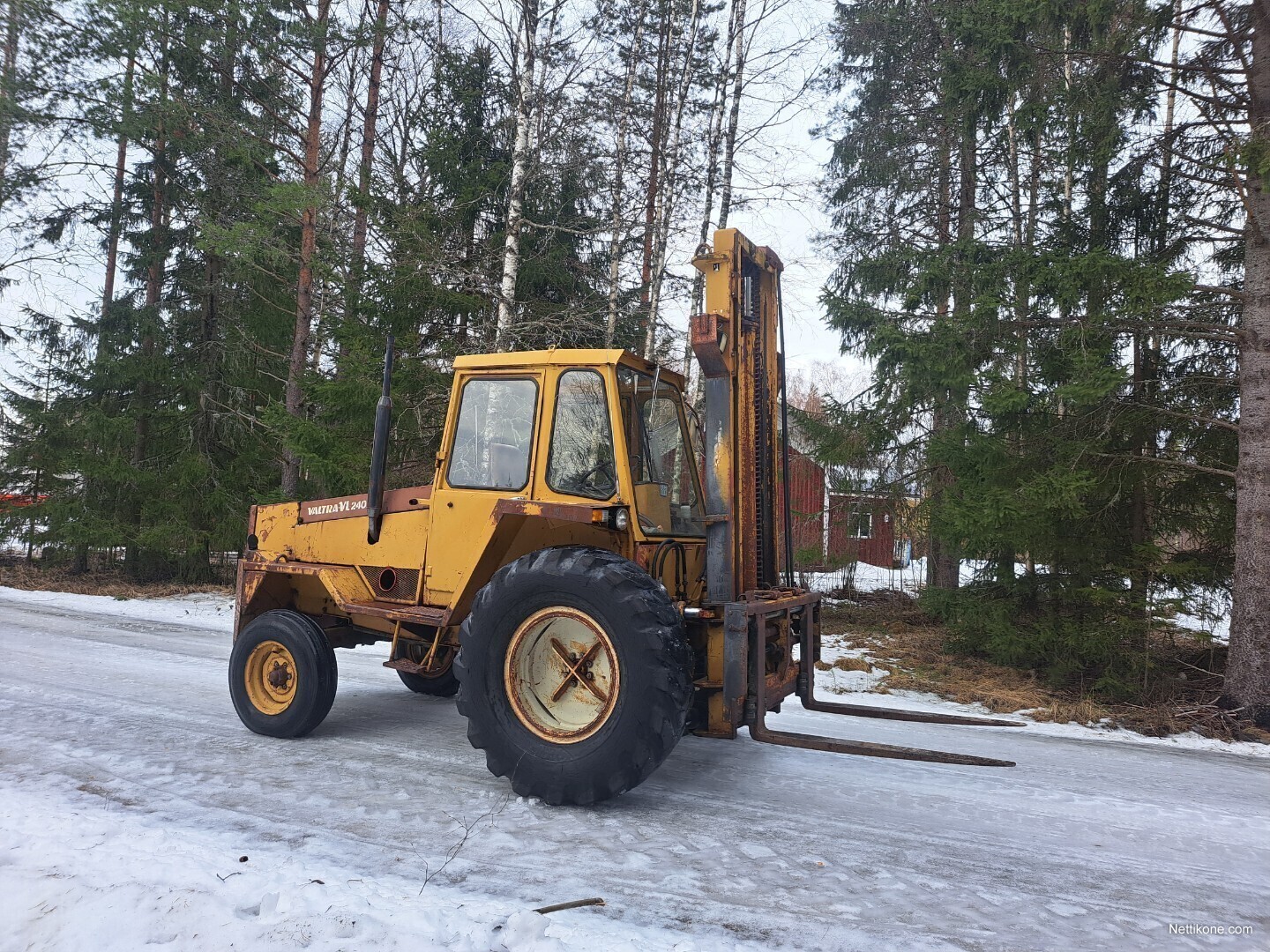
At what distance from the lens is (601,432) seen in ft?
15.0

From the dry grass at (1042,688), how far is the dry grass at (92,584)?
11763 mm

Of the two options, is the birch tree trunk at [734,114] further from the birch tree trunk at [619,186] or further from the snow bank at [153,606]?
the snow bank at [153,606]

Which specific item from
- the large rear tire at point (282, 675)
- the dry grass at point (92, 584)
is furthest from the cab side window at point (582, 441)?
the dry grass at point (92, 584)

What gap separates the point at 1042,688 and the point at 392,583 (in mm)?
6520

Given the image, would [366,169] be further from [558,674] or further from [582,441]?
[558,674]

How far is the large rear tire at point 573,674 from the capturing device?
3.89m

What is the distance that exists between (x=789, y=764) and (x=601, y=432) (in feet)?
8.34

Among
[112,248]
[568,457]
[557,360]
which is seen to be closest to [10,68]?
[112,248]

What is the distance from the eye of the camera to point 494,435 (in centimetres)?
491

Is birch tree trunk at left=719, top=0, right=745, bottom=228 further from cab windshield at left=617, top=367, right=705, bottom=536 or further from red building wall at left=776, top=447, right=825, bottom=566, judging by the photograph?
cab windshield at left=617, top=367, right=705, bottom=536

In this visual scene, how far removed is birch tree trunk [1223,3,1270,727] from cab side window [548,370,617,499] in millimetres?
5981

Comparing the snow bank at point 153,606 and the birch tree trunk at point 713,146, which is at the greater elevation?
the birch tree trunk at point 713,146

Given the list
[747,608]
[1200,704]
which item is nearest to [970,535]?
[1200,704]

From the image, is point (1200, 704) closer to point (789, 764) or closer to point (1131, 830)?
point (1131, 830)
